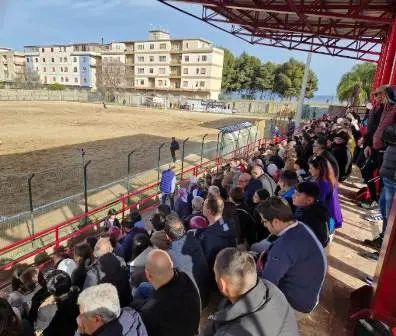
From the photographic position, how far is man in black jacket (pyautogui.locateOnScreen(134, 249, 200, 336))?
247 centimetres

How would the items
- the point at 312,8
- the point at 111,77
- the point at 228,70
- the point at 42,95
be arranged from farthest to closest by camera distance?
the point at 228,70
the point at 111,77
the point at 42,95
the point at 312,8

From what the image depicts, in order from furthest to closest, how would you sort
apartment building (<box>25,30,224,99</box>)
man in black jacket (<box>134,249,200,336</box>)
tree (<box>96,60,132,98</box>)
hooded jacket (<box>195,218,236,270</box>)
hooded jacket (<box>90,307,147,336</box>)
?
apartment building (<box>25,30,224,99</box>)
tree (<box>96,60,132,98</box>)
hooded jacket (<box>195,218,236,270</box>)
man in black jacket (<box>134,249,200,336</box>)
hooded jacket (<box>90,307,147,336</box>)

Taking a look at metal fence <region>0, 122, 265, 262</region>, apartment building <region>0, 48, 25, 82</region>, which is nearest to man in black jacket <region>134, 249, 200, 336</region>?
metal fence <region>0, 122, 265, 262</region>

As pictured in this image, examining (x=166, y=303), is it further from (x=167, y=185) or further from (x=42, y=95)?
(x=42, y=95)

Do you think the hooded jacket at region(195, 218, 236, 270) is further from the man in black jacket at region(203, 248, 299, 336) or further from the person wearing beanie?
the man in black jacket at region(203, 248, 299, 336)

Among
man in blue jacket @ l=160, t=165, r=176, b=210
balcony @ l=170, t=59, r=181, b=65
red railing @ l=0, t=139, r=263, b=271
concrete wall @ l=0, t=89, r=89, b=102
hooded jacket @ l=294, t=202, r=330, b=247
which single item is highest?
balcony @ l=170, t=59, r=181, b=65

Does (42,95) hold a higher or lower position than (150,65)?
lower

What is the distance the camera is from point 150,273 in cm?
250

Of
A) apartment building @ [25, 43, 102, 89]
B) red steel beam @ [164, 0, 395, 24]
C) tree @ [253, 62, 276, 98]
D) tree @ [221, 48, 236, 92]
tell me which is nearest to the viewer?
red steel beam @ [164, 0, 395, 24]

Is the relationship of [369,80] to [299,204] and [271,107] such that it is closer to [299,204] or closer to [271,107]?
[271,107]

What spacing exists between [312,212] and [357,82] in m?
38.8

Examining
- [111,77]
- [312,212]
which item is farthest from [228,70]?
[312,212]

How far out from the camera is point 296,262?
8.65 ft

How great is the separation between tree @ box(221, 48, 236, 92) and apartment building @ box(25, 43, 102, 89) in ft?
111
